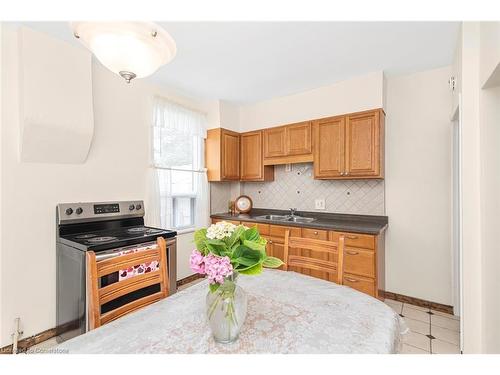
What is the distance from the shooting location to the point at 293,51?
2.17 m

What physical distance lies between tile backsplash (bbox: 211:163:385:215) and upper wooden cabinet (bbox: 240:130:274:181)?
222mm

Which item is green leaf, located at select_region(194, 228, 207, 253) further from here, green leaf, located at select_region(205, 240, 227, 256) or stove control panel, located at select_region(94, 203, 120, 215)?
stove control panel, located at select_region(94, 203, 120, 215)

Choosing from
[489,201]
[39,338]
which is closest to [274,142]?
[489,201]

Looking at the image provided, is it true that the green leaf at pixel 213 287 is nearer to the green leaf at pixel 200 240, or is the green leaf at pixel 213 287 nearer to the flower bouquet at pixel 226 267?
the flower bouquet at pixel 226 267

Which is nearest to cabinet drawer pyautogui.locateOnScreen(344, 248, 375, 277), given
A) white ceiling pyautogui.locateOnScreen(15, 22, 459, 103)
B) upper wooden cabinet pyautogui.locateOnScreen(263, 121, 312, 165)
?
upper wooden cabinet pyautogui.locateOnScreen(263, 121, 312, 165)

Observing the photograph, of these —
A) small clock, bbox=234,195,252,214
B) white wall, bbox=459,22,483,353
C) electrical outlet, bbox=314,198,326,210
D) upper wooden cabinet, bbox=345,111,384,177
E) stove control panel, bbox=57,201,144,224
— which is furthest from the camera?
small clock, bbox=234,195,252,214

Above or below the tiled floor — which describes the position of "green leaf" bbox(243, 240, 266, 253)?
above

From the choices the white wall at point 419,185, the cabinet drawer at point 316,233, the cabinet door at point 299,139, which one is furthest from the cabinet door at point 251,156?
the white wall at point 419,185

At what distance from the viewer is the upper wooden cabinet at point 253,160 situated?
3484 mm

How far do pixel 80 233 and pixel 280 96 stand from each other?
109 inches

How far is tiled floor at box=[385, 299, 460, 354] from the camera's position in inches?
74.3

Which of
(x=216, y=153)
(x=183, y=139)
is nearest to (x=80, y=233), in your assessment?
(x=183, y=139)

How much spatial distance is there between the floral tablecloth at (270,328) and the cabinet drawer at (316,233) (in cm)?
138

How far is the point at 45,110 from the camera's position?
190 centimetres
